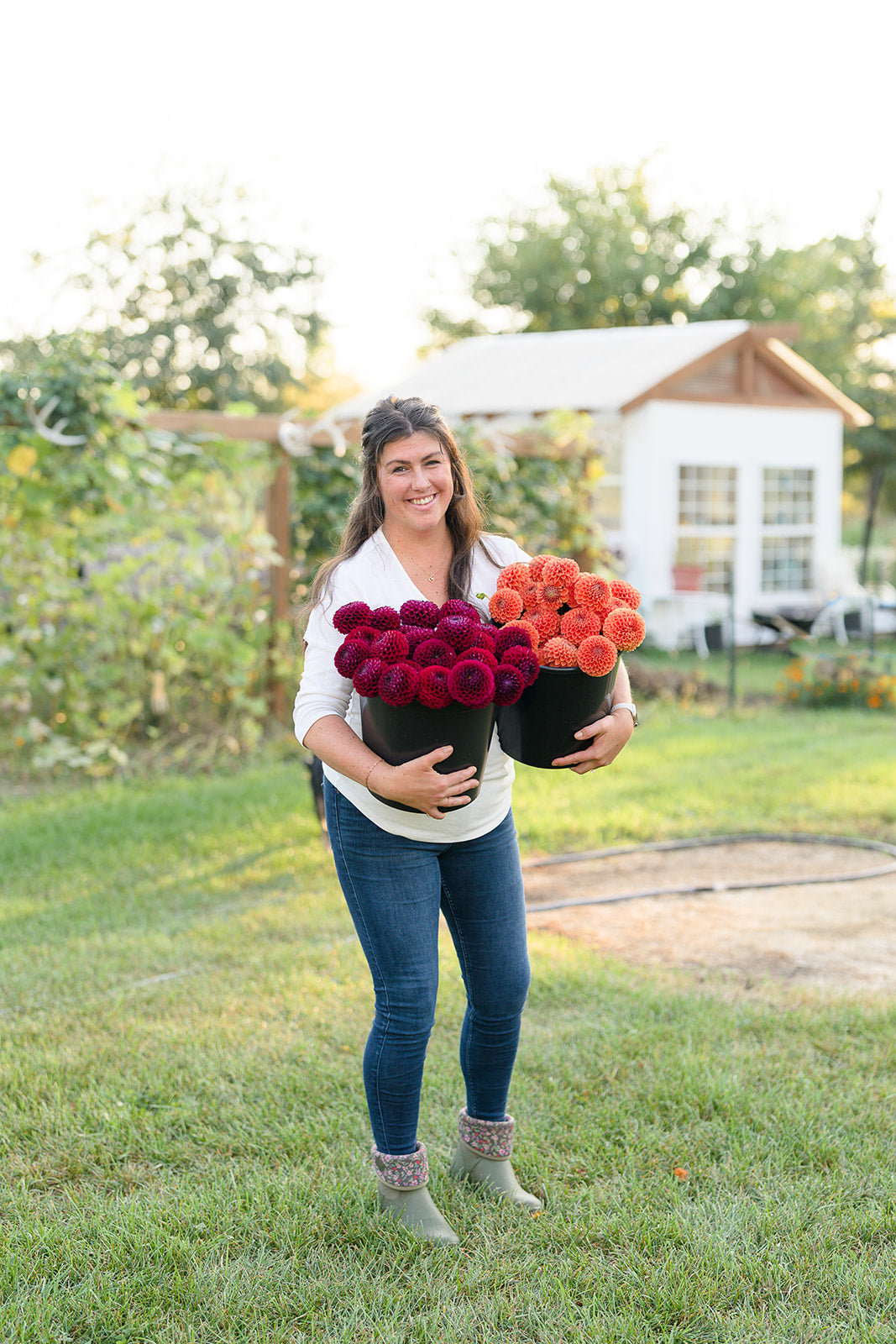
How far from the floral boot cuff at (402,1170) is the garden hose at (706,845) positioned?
2.01 metres

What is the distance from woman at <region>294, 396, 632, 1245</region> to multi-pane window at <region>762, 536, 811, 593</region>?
40.1 feet

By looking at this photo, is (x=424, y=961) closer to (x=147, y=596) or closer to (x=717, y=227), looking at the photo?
(x=147, y=596)

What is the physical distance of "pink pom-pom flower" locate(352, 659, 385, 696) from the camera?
1932 mm

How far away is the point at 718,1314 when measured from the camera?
2049 mm

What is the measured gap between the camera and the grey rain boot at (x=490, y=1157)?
2.42 m

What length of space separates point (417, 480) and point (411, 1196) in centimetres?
141

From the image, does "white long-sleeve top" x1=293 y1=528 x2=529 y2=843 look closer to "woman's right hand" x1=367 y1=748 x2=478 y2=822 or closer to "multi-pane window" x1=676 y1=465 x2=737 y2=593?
"woman's right hand" x1=367 y1=748 x2=478 y2=822

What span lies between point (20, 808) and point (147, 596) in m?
1.35

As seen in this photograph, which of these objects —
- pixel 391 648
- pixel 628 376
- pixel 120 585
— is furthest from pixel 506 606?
pixel 628 376

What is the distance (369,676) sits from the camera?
6.34 feet

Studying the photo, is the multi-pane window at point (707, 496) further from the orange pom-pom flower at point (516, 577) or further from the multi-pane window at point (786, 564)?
the orange pom-pom flower at point (516, 577)

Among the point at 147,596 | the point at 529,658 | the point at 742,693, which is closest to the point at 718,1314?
the point at 529,658

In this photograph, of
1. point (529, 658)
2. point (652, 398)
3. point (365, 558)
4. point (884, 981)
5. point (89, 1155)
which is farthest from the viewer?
point (652, 398)

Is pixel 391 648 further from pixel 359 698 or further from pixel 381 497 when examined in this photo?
pixel 381 497
